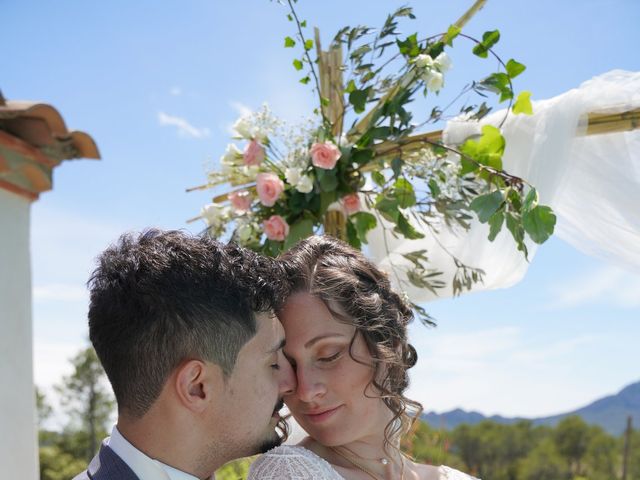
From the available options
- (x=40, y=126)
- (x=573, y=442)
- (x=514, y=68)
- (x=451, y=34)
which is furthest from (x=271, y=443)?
(x=573, y=442)

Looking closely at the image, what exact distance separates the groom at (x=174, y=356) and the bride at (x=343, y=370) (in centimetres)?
25

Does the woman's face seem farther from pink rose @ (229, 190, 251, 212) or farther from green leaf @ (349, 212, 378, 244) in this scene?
pink rose @ (229, 190, 251, 212)

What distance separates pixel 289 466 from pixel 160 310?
0.58m

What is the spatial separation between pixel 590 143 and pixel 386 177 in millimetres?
952

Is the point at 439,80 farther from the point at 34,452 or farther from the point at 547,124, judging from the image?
the point at 34,452

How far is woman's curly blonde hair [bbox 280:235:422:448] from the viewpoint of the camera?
7.63 ft

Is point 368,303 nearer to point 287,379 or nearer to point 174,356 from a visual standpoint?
point 287,379

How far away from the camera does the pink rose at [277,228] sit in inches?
143

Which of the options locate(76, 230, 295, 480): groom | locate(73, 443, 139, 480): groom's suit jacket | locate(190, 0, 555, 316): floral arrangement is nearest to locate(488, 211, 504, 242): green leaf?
locate(190, 0, 555, 316): floral arrangement

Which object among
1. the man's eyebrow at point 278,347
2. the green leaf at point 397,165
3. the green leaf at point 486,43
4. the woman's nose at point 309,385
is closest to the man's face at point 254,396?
the man's eyebrow at point 278,347

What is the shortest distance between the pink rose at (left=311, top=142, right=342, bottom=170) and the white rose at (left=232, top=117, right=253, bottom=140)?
1.56ft

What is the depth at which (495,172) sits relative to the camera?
312 centimetres

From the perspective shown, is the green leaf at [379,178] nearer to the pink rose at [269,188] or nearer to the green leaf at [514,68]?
the pink rose at [269,188]

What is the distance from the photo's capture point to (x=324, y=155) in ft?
11.3
